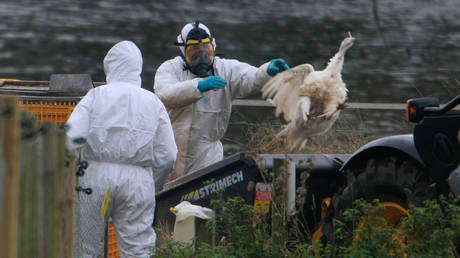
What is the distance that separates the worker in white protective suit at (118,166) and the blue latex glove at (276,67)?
1256mm

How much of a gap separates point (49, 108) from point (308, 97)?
190cm

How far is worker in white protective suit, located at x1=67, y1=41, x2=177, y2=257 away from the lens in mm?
5141

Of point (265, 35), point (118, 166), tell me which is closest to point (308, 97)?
point (118, 166)

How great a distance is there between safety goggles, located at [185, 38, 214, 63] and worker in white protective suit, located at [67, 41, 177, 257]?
151 cm

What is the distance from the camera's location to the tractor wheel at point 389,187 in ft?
13.9

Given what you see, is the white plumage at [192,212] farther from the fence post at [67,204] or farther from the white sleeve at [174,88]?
the fence post at [67,204]

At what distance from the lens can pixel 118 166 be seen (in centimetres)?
519

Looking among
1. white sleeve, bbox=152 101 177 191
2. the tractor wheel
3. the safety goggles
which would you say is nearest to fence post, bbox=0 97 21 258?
the tractor wheel

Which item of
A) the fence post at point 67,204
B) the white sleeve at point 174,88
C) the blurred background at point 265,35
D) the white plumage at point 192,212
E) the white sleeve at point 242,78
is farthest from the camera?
the blurred background at point 265,35

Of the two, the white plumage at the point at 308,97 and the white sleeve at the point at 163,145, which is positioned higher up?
the white plumage at the point at 308,97

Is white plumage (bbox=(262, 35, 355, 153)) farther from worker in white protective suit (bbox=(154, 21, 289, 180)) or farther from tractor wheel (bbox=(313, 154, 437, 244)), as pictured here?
worker in white protective suit (bbox=(154, 21, 289, 180))

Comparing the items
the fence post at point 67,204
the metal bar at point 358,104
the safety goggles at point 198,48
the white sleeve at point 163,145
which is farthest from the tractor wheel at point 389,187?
the metal bar at point 358,104

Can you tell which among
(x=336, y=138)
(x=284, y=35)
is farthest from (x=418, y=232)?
(x=284, y=35)

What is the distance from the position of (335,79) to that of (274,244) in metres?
1.59
